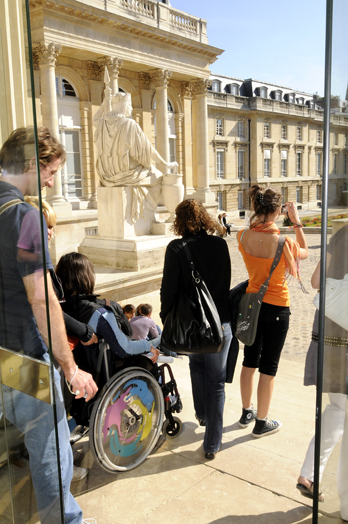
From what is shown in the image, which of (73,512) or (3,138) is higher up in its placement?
(3,138)

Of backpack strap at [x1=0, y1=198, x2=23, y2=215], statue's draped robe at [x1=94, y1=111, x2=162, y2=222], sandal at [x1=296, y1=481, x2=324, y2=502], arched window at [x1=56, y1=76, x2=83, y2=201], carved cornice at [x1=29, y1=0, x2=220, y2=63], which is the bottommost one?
sandal at [x1=296, y1=481, x2=324, y2=502]

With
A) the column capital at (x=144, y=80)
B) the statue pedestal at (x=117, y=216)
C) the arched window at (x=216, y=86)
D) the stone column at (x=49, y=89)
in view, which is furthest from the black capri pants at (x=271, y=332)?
the arched window at (x=216, y=86)

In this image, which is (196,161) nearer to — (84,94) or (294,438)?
(84,94)

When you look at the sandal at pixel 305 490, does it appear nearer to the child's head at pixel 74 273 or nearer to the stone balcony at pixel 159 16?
the child's head at pixel 74 273

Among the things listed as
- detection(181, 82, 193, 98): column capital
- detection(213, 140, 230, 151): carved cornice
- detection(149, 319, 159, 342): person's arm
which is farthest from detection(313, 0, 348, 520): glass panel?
detection(213, 140, 230, 151): carved cornice

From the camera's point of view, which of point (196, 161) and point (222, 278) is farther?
point (196, 161)

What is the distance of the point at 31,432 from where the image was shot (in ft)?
4.71

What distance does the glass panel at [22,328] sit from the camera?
131 centimetres

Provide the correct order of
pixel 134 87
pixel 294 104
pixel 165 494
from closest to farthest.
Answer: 1. pixel 165 494
2. pixel 134 87
3. pixel 294 104

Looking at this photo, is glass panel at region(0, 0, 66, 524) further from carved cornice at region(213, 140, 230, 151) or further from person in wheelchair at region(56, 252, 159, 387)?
Result: carved cornice at region(213, 140, 230, 151)

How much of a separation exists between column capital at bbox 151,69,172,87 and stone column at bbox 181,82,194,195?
7.98 feet

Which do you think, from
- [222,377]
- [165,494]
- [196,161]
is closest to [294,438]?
[222,377]

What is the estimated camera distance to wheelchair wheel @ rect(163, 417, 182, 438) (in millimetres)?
2775

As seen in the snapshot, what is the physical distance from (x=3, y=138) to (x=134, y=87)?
19.9m
